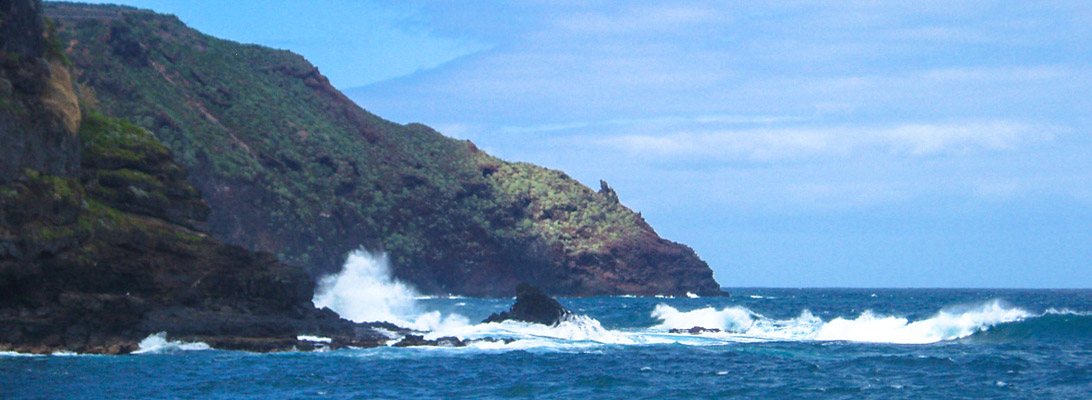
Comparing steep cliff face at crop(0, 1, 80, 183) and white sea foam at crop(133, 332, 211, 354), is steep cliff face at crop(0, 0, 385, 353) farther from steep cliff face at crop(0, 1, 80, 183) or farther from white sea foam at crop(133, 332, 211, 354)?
white sea foam at crop(133, 332, 211, 354)

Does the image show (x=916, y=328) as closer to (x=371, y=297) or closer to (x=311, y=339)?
(x=311, y=339)

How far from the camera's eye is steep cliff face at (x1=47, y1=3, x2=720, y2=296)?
91.1 m

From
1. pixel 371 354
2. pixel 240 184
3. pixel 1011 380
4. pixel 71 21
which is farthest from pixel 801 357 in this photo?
pixel 71 21

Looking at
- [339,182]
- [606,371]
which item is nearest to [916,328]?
[606,371]

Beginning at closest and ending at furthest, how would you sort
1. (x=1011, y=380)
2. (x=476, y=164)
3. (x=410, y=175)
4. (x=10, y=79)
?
1. (x=1011, y=380)
2. (x=10, y=79)
3. (x=410, y=175)
4. (x=476, y=164)

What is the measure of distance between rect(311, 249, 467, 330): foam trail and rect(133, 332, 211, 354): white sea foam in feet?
44.3

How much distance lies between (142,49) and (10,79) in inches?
2777

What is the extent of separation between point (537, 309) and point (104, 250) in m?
19.4

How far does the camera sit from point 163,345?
3288cm

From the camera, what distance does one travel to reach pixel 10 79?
33062 mm

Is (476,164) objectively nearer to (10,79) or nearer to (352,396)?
(10,79)

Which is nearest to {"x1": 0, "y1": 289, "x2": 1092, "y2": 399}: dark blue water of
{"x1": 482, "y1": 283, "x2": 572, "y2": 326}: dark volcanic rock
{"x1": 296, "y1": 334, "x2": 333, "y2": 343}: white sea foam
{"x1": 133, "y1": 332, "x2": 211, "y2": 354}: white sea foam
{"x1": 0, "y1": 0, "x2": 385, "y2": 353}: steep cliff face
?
{"x1": 133, "y1": 332, "x2": 211, "y2": 354}: white sea foam

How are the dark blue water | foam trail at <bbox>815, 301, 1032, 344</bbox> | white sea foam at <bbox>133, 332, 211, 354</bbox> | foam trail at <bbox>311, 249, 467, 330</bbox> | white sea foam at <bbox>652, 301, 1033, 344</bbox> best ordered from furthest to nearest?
foam trail at <bbox>311, 249, 467, 330</bbox>, white sea foam at <bbox>652, 301, 1033, 344</bbox>, foam trail at <bbox>815, 301, 1032, 344</bbox>, white sea foam at <bbox>133, 332, 211, 354</bbox>, the dark blue water

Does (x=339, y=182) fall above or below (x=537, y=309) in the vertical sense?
above
